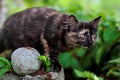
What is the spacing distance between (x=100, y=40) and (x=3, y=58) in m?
1.79

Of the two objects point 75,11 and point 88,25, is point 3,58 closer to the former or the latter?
point 88,25

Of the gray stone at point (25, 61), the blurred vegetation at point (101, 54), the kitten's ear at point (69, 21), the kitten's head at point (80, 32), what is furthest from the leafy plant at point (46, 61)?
the blurred vegetation at point (101, 54)

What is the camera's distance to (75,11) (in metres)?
6.72

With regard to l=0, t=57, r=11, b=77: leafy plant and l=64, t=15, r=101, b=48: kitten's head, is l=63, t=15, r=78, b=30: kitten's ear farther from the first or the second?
l=0, t=57, r=11, b=77: leafy plant

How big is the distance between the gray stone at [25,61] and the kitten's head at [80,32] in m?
0.47

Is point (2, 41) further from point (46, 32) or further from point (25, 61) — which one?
point (25, 61)

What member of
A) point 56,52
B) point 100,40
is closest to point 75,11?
point 100,40

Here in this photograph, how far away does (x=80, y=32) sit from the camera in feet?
16.7

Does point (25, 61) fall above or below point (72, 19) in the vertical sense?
below

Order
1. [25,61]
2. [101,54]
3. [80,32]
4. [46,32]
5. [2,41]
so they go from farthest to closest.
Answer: [101,54], [2,41], [46,32], [80,32], [25,61]

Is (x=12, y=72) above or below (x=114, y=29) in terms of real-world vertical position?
below

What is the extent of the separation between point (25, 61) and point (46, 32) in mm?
522

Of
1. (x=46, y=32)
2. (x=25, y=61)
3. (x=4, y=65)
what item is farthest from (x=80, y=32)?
(x=4, y=65)

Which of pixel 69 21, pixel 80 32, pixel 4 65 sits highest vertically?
pixel 69 21
